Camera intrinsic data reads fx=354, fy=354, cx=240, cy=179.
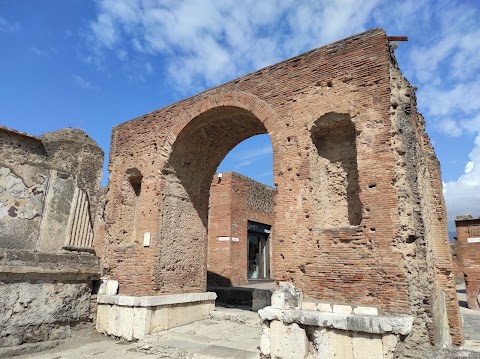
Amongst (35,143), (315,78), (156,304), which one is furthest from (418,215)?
(35,143)

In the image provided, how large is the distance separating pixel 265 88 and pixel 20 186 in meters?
5.30

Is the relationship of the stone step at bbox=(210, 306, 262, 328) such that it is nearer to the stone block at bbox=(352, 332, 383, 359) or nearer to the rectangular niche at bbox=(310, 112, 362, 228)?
the rectangular niche at bbox=(310, 112, 362, 228)

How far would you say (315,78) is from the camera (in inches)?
259

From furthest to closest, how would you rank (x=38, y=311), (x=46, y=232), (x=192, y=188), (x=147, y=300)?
(x=192, y=188), (x=147, y=300), (x=46, y=232), (x=38, y=311)

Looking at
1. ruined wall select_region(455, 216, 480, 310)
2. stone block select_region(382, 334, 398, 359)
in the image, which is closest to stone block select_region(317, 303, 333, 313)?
stone block select_region(382, 334, 398, 359)

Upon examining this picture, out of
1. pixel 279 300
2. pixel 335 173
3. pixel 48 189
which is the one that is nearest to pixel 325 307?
pixel 279 300

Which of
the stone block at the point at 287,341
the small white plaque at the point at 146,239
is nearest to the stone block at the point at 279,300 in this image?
the stone block at the point at 287,341

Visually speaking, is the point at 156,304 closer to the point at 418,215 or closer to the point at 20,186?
the point at 20,186

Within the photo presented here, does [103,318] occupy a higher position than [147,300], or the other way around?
[147,300]

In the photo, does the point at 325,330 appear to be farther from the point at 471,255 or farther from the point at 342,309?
the point at 471,255

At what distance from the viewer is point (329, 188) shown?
6.46 m

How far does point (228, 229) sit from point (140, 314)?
25.7ft

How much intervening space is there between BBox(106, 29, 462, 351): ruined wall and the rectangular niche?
0.06ft

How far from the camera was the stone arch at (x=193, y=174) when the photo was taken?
812cm
